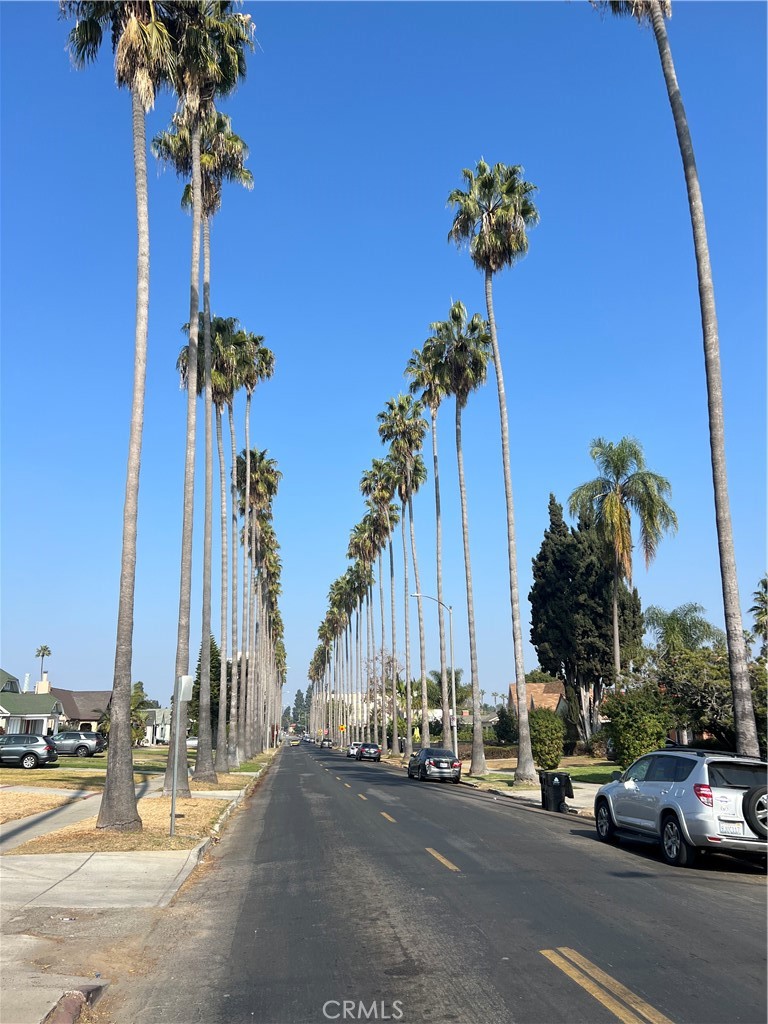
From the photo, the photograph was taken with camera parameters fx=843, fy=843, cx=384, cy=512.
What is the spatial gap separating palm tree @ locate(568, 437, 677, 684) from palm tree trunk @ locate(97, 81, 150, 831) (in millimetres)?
33311

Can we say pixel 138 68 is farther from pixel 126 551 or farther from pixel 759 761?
pixel 759 761

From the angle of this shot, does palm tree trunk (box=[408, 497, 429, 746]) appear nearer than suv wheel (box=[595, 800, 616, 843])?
No

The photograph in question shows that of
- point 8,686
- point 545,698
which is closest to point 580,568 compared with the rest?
point 545,698

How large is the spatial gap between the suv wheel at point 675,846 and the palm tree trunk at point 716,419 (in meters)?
3.11

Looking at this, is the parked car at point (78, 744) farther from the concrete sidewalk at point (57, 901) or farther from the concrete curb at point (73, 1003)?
the concrete curb at point (73, 1003)

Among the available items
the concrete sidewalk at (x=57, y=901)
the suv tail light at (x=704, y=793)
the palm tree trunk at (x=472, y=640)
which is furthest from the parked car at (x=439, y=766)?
the suv tail light at (x=704, y=793)

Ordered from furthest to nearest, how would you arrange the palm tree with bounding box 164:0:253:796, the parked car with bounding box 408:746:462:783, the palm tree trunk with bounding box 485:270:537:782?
the parked car with bounding box 408:746:462:783 → the palm tree trunk with bounding box 485:270:537:782 → the palm tree with bounding box 164:0:253:796

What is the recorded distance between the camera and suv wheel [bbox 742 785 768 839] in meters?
11.6

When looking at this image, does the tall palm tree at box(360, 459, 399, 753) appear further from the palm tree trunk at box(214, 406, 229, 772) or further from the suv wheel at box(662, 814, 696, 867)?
the suv wheel at box(662, 814, 696, 867)

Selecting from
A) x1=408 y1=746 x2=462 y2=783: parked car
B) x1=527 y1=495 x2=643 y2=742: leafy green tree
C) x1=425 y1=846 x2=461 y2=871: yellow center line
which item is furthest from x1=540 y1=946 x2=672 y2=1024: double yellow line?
x1=527 y1=495 x2=643 y2=742: leafy green tree

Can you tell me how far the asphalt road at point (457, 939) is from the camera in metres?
6.05

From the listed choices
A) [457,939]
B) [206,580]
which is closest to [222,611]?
[206,580]

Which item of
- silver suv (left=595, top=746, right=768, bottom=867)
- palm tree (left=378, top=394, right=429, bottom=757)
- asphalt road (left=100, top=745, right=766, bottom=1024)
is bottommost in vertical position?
asphalt road (left=100, top=745, right=766, bottom=1024)

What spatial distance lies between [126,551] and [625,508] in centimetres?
3489
